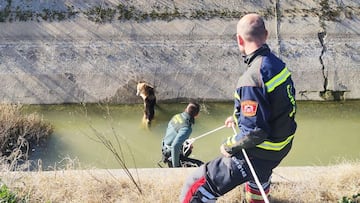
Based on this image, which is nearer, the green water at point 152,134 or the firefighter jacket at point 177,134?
the firefighter jacket at point 177,134

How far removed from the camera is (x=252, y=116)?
325 centimetres

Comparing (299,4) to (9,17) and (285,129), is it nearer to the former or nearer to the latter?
(9,17)

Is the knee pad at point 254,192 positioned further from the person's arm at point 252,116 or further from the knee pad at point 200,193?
the person's arm at point 252,116

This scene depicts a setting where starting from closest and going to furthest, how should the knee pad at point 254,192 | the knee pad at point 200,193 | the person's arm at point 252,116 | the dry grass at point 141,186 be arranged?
1. the person's arm at point 252,116
2. the knee pad at point 200,193
3. the knee pad at point 254,192
4. the dry grass at point 141,186

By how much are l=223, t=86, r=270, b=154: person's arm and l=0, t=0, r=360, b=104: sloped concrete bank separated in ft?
18.3

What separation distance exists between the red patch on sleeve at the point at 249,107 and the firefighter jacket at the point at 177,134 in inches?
91.5

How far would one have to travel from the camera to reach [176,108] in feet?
28.9

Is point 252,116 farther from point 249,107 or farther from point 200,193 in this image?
point 200,193

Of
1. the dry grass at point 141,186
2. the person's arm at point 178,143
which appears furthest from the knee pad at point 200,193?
the person's arm at point 178,143

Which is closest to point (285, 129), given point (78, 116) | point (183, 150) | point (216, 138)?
point (183, 150)

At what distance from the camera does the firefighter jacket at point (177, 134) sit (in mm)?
5551

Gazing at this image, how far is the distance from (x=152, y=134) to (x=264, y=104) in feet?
16.0

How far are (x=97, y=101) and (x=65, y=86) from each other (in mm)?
711

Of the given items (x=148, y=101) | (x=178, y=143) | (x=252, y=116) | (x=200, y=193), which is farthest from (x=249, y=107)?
(x=148, y=101)
